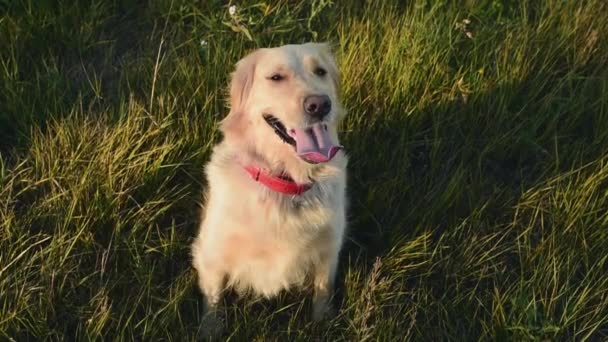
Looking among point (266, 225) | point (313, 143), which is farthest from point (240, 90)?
point (266, 225)

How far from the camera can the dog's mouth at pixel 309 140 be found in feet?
7.38

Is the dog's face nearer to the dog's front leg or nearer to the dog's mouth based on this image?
the dog's mouth

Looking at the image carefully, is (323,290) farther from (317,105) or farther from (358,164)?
(317,105)

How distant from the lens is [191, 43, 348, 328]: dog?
2291 mm

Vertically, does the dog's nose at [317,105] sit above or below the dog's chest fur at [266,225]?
above

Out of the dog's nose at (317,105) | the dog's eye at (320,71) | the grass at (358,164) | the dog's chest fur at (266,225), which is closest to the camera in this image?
the dog's nose at (317,105)

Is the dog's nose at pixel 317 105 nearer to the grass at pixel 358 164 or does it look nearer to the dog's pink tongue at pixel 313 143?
the dog's pink tongue at pixel 313 143

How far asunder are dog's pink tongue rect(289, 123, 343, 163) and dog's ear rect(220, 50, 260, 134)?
257 mm

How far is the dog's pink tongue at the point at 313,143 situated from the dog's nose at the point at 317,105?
0.05 m

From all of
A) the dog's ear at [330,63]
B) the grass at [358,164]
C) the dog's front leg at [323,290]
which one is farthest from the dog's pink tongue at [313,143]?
the grass at [358,164]

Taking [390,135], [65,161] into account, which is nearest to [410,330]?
[390,135]

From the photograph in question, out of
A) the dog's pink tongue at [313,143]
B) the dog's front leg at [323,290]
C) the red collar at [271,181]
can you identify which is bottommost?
the dog's front leg at [323,290]

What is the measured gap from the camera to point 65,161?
2844 mm

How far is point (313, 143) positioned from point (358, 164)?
845 millimetres
